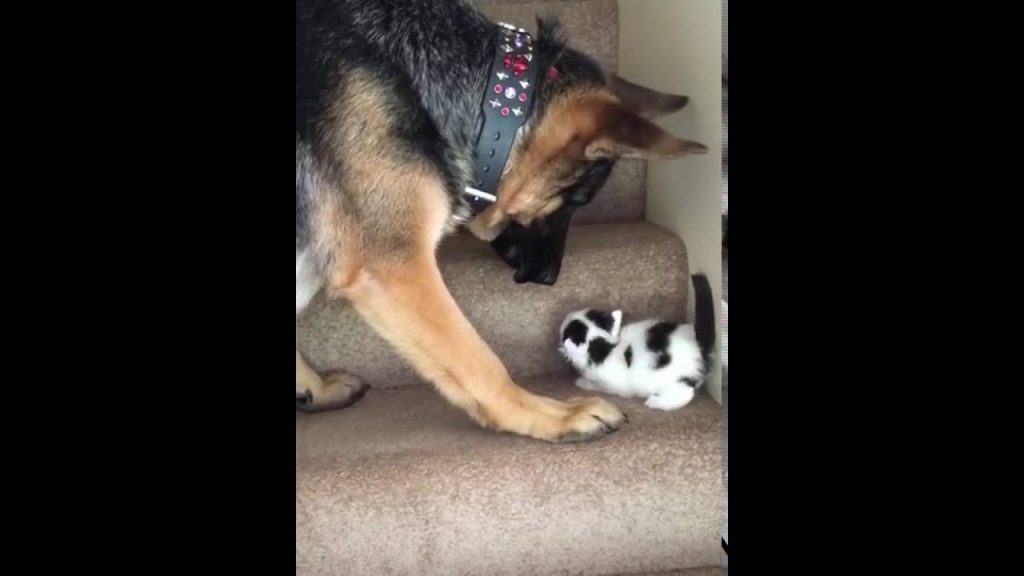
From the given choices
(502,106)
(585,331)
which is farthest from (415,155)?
(585,331)

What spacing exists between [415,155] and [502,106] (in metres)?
0.25

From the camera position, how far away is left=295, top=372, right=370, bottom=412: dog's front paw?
2.01m

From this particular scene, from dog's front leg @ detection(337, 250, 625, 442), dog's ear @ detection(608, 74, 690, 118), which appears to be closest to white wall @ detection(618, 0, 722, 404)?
dog's ear @ detection(608, 74, 690, 118)

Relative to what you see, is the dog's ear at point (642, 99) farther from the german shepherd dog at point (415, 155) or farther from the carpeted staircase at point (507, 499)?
the carpeted staircase at point (507, 499)

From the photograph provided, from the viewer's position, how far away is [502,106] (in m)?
1.83

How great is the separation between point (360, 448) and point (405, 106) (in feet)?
2.54

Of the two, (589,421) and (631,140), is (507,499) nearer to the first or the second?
(589,421)

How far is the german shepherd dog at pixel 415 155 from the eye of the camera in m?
1.70

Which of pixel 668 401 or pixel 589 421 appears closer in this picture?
pixel 589 421

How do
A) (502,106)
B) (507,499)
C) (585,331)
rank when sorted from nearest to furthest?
(507,499)
(502,106)
(585,331)

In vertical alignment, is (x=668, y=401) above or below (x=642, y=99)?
below

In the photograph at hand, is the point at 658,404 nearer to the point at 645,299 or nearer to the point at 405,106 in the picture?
the point at 645,299
